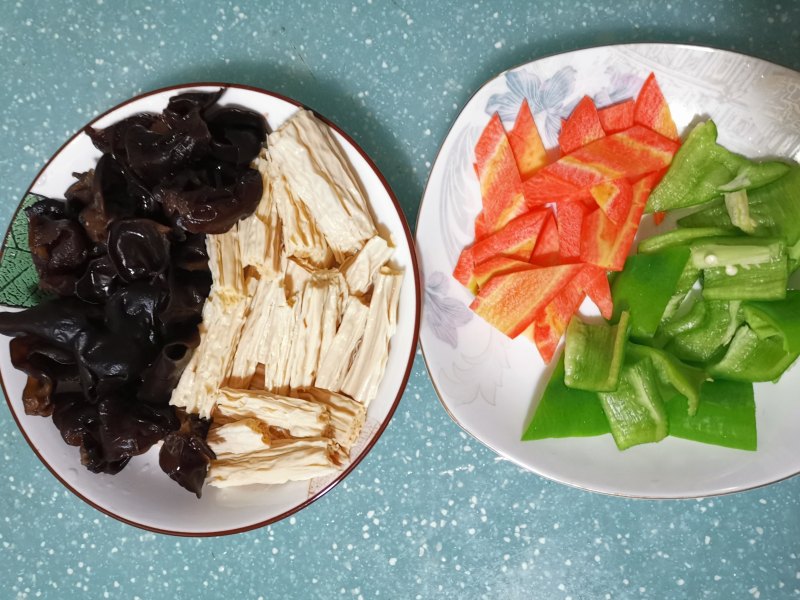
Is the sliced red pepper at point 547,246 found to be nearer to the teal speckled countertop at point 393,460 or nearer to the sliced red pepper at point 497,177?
the sliced red pepper at point 497,177

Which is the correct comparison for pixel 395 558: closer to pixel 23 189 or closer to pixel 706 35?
pixel 23 189

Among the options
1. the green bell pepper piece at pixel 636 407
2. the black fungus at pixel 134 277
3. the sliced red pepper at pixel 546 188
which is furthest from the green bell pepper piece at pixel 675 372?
the black fungus at pixel 134 277

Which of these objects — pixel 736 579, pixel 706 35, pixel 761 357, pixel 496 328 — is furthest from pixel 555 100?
pixel 736 579

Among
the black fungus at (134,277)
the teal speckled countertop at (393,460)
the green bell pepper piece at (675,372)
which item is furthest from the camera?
the teal speckled countertop at (393,460)

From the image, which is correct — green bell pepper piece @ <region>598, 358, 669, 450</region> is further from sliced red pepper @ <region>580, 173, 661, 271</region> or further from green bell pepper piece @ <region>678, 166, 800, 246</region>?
green bell pepper piece @ <region>678, 166, 800, 246</region>

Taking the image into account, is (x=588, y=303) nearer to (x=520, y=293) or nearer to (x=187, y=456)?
(x=520, y=293)

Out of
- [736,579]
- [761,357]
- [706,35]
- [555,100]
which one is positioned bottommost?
[736,579]
